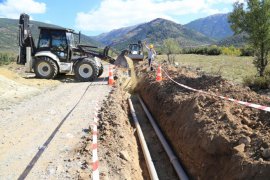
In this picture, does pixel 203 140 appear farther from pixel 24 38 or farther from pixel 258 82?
pixel 24 38

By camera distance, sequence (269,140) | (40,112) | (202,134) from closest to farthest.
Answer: (269,140) → (202,134) → (40,112)

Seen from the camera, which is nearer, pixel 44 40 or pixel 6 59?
pixel 44 40

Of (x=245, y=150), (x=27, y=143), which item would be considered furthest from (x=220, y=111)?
(x=27, y=143)

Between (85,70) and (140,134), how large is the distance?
9.42m

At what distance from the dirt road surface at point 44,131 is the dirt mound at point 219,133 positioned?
8.13ft

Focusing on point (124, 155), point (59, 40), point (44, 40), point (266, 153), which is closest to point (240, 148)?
point (266, 153)

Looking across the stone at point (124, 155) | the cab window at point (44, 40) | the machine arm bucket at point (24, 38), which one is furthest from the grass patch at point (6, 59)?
the stone at point (124, 155)

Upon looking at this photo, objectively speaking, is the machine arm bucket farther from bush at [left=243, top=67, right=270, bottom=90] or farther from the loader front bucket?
bush at [left=243, top=67, right=270, bottom=90]

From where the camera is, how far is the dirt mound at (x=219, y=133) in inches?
231

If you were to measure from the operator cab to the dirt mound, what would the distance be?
29.7 ft

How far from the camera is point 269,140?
235 inches

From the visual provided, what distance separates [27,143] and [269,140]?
5142 millimetres

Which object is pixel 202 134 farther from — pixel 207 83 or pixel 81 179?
pixel 207 83

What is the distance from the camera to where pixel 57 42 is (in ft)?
63.7
